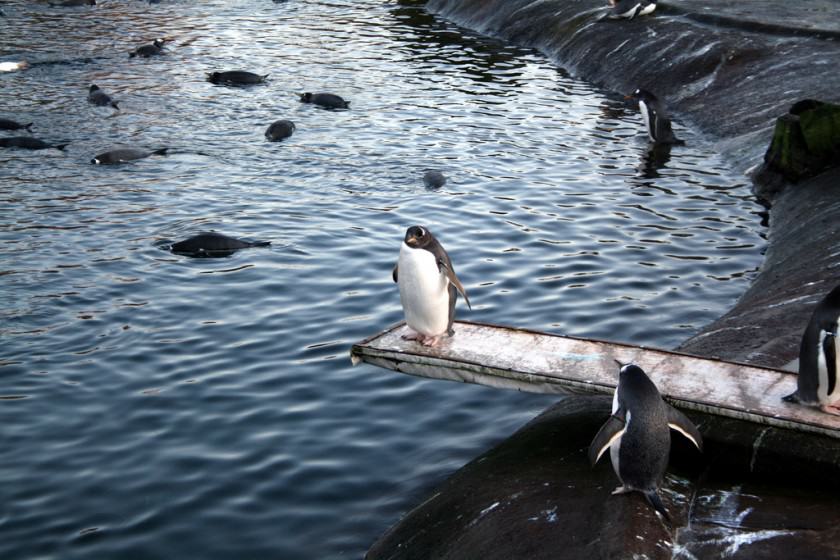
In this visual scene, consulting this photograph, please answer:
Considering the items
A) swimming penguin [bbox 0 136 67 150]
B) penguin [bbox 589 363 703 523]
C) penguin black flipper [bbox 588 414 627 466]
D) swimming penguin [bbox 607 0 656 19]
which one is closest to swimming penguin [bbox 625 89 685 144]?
swimming penguin [bbox 607 0 656 19]

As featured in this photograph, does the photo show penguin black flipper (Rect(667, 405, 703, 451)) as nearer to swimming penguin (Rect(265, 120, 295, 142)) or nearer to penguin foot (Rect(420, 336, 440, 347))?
penguin foot (Rect(420, 336, 440, 347))

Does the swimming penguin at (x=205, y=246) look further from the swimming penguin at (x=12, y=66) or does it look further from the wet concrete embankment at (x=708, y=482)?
the swimming penguin at (x=12, y=66)

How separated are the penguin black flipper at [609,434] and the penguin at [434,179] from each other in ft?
31.9

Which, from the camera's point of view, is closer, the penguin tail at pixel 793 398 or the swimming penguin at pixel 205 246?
the penguin tail at pixel 793 398

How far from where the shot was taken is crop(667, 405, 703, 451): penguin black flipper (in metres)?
6.18

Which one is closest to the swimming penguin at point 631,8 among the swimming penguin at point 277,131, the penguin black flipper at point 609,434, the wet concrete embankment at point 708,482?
the wet concrete embankment at point 708,482

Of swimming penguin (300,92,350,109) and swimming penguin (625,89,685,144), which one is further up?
swimming penguin (625,89,685,144)

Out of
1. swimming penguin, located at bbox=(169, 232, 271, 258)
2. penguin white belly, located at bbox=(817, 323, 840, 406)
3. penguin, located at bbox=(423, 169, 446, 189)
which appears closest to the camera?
penguin white belly, located at bbox=(817, 323, 840, 406)

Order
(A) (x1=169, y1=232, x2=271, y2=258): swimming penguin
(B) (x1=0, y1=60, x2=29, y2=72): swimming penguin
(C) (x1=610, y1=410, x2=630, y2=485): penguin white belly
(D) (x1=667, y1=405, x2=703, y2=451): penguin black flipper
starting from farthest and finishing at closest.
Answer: (B) (x1=0, y1=60, x2=29, y2=72): swimming penguin, (A) (x1=169, y1=232, x2=271, y2=258): swimming penguin, (D) (x1=667, y1=405, x2=703, y2=451): penguin black flipper, (C) (x1=610, y1=410, x2=630, y2=485): penguin white belly

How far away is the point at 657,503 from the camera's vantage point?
226 inches

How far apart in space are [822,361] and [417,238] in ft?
9.47

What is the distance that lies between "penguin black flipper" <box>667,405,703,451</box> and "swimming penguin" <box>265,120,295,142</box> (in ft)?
41.2

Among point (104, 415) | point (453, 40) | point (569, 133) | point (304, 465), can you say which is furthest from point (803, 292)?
point (453, 40)

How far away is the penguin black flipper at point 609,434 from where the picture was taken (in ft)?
19.7
